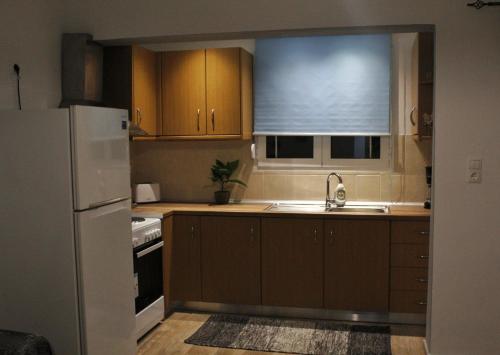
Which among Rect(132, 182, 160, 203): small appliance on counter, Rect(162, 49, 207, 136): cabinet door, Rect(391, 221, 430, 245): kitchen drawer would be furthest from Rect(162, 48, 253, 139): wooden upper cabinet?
Rect(391, 221, 430, 245): kitchen drawer

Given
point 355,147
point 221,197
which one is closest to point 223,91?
point 221,197

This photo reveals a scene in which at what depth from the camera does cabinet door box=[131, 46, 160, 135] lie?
4.26 meters

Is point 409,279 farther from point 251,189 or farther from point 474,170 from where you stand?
point 251,189

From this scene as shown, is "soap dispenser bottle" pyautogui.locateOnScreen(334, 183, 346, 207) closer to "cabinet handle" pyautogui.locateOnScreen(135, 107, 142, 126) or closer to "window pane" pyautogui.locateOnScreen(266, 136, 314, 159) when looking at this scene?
"window pane" pyautogui.locateOnScreen(266, 136, 314, 159)

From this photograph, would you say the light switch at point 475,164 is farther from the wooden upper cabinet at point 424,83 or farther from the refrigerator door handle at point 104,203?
the refrigerator door handle at point 104,203

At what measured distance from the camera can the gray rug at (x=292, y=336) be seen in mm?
3748

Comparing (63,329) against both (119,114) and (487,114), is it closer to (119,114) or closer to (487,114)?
(119,114)

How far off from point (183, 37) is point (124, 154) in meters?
0.95

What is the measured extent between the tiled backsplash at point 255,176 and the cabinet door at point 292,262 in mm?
636

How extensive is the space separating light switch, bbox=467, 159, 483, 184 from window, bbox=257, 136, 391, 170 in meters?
1.43

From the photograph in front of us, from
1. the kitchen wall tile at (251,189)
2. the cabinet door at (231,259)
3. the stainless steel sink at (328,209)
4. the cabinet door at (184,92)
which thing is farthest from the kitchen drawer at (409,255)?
the cabinet door at (184,92)

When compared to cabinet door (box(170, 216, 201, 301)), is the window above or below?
above

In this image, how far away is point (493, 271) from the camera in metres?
3.30

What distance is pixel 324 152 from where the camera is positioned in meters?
4.85
